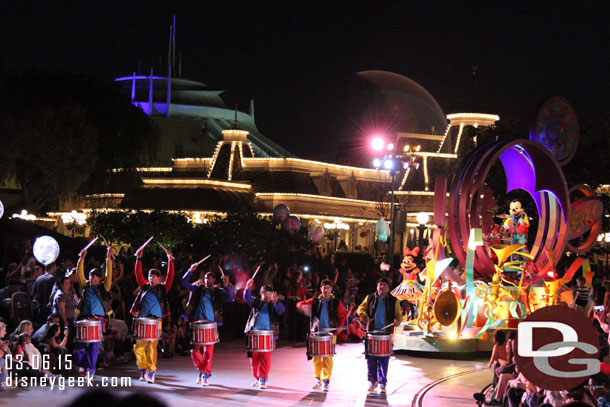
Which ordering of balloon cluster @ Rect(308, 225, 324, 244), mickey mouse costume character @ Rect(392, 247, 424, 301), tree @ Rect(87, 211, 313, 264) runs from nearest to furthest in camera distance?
mickey mouse costume character @ Rect(392, 247, 424, 301), tree @ Rect(87, 211, 313, 264), balloon cluster @ Rect(308, 225, 324, 244)

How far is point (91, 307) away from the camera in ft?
46.0

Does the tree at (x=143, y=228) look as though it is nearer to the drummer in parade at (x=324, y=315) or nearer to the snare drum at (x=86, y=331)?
the drummer in parade at (x=324, y=315)

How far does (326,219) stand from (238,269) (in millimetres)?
23621

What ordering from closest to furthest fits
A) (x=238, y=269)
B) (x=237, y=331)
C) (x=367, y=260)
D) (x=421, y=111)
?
(x=237, y=331) → (x=238, y=269) → (x=367, y=260) → (x=421, y=111)

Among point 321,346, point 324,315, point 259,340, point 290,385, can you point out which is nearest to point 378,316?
point 324,315

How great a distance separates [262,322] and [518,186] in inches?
331

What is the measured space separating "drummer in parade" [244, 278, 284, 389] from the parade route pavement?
28 centimetres

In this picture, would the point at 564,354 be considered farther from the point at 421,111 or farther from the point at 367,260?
the point at 421,111

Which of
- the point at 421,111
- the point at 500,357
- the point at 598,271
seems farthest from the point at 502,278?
the point at 421,111

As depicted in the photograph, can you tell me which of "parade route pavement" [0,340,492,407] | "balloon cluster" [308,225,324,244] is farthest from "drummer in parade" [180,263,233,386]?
"balloon cluster" [308,225,324,244]

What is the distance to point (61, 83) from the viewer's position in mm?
40812

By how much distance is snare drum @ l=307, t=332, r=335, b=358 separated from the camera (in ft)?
45.5

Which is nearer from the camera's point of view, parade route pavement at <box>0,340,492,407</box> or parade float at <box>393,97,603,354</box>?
parade route pavement at <box>0,340,492,407</box>

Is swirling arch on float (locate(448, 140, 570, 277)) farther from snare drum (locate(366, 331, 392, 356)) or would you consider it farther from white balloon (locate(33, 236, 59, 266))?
white balloon (locate(33, 236, 59, 266))
